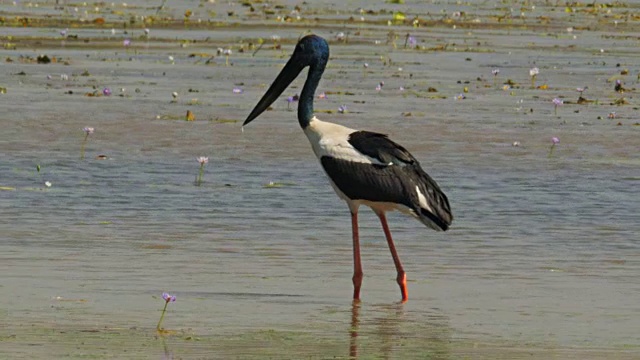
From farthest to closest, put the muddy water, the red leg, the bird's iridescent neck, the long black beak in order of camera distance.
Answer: the long black beak
the bird's iridescent neck
the red leg
the muddy water

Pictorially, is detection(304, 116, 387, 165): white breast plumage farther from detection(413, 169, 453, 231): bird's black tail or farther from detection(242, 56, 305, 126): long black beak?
detection(242, 56, 305, 126): long black beak

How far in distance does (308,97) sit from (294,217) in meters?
1.29

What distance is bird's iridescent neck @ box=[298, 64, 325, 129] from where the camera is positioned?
894 cm

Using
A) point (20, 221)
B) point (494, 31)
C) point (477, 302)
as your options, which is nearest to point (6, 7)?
point (494, 31)

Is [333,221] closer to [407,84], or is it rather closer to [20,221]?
[20,221]

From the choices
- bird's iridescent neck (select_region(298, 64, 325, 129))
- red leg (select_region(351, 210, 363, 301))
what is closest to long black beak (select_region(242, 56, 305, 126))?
bird's iridescent neck (select_region(298, 64, 325, 129))

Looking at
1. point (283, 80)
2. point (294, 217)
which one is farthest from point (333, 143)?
point (294, 217)


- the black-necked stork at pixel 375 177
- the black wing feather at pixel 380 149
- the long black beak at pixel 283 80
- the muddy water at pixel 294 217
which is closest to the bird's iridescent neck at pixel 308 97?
the black-necked stork at pixel 375 177

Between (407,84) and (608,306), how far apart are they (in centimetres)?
1037

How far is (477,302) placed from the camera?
7.78 meters

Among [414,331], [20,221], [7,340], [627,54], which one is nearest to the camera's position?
[7,340]

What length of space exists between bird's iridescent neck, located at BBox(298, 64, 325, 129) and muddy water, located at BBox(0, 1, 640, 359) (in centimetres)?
68

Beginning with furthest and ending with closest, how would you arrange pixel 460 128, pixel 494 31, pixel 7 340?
pixel 494 31 < pixel 460 128 < pixel 7 340

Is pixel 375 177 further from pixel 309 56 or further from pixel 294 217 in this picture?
pixel 294 217
